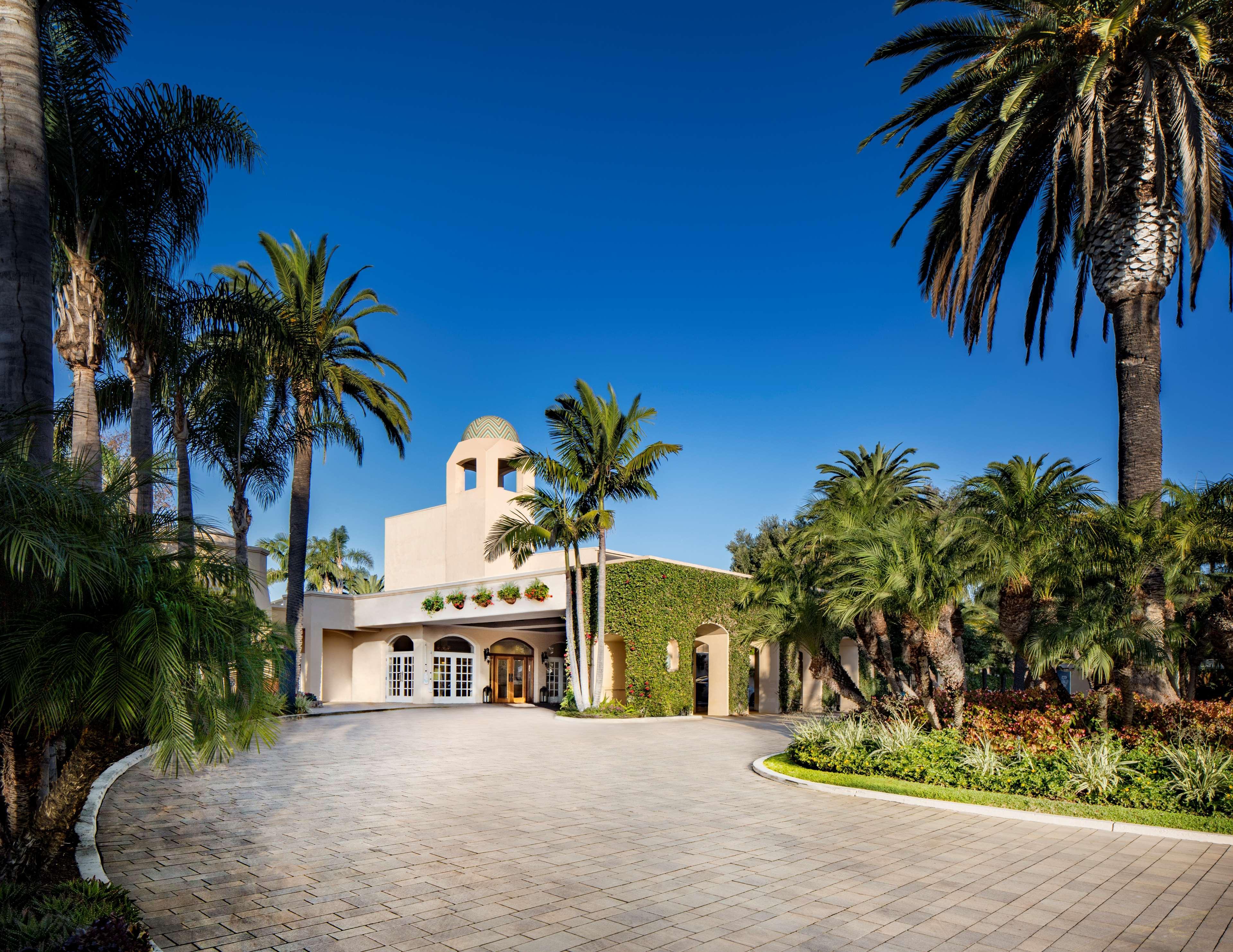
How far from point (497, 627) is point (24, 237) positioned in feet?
87.1

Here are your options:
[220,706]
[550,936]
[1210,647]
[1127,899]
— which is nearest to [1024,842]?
[1127,899]

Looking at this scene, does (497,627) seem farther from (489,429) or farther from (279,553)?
(279,553)

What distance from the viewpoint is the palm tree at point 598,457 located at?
77.0 feet

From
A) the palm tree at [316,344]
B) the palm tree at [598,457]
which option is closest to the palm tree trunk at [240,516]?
the palm tree at [316,344]

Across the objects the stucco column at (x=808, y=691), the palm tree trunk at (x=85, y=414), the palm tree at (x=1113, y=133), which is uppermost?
the palm tree at (x=1113, y=133)

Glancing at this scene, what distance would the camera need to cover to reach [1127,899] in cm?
605

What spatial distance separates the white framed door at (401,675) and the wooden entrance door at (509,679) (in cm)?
328

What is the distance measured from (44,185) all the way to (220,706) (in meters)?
4.81

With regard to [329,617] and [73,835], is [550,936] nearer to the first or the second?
[73,835]

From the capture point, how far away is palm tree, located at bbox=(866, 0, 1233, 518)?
10953mm

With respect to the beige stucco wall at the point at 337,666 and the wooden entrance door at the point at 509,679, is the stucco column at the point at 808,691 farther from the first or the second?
the beige stucco wall at the point at 337,666

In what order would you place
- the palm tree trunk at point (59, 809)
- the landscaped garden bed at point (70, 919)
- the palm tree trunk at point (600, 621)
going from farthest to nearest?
the palm tree trunk at point (600, 621) → the palm tree trunk at point (59, 809) → the landscaped garden bed at point (70, 919)

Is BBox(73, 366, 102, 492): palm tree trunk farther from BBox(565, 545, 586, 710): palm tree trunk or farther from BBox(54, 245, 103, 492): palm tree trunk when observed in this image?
BBox(565, 545, 586, 710): palm tree trunk

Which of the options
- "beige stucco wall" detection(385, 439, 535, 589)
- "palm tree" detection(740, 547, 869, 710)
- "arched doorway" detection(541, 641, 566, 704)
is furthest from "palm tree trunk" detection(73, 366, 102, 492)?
"arched doorway" detection(541, 641, 566, 704)
